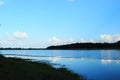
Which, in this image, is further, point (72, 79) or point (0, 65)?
point (72, 79)

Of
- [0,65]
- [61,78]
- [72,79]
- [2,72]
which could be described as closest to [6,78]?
[2,72]

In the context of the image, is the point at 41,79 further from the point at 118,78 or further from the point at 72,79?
the point at 118,78

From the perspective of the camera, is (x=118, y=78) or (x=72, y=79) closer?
(x=72, y=79)

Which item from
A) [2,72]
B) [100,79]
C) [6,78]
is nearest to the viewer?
[6,78]

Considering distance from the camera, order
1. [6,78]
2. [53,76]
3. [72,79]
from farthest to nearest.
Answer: [72,79] → [53,76] → [6,78]

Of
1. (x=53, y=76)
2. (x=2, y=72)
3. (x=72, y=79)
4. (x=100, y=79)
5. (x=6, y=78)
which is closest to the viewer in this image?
(x=6, y=78)

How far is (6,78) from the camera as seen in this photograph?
2359cm

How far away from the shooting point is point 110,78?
34.5 meters

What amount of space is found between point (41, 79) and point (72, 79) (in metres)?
5.75

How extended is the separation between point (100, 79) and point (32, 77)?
1080 cm

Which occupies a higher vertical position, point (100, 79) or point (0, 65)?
point (0, 65)

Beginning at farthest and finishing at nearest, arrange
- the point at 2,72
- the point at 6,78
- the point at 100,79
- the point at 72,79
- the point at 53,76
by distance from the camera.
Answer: the point at 100,79
the point at 72,79
the point at 53,76
the point at 2,72
the point at 6,78

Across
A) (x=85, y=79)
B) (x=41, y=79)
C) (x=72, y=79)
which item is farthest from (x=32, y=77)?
(x=85, y=79)

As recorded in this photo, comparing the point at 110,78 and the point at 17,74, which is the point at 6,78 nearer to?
the point at 17,74
